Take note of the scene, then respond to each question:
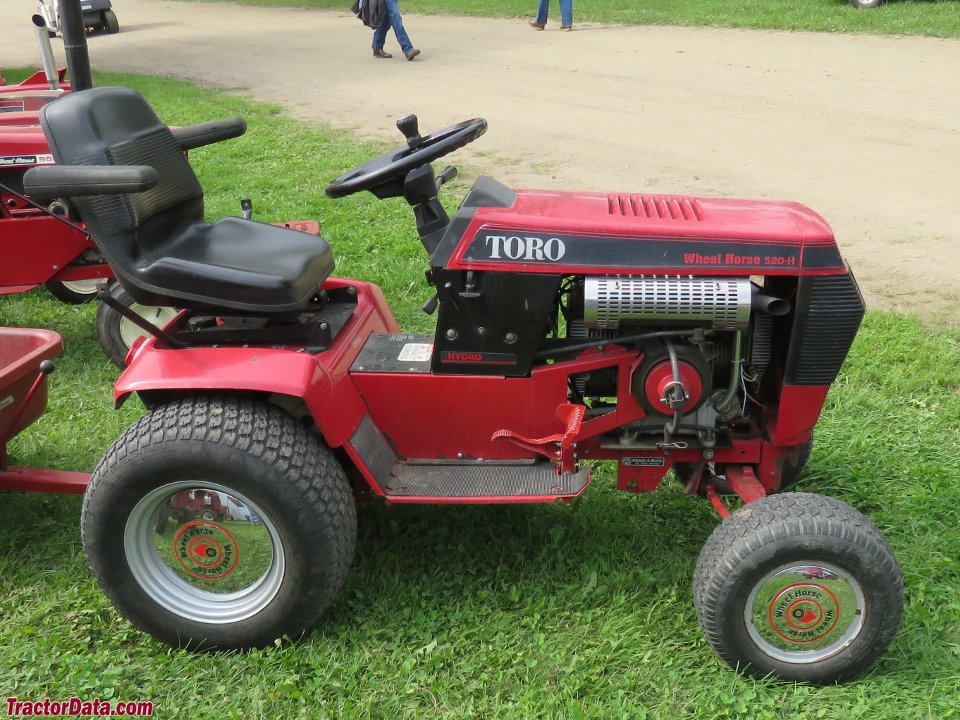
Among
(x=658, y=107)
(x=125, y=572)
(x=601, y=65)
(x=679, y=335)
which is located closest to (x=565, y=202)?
(x=679, y=335)

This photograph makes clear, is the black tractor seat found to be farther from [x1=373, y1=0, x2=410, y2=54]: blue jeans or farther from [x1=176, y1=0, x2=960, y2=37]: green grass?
[x1=176, y1=0, x2=960, y2=37]: green grass

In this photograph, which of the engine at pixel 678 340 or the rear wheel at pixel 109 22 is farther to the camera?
the rear wheel at pixel 109 22

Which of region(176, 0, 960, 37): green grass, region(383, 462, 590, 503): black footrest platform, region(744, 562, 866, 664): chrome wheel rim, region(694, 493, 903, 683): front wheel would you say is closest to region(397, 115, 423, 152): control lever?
region(383, 462, 590, 503): black footrest platform

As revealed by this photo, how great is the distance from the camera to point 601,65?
11.8m

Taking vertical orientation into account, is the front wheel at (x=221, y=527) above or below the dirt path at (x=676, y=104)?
above

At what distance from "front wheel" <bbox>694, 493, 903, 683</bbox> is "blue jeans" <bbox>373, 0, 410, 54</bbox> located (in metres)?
11.1

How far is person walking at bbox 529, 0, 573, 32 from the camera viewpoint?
14.3 meters

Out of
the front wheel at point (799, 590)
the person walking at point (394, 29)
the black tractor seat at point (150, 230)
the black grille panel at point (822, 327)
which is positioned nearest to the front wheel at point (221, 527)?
the black tractor seat at point (150, 230)

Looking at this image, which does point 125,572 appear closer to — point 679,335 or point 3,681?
point 3,681

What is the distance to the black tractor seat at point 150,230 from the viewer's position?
273 cm

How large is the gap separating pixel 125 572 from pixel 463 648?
1034 millimetres

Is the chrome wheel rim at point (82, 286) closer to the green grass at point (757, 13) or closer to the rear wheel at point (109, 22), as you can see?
the green grass at point (757, 13)

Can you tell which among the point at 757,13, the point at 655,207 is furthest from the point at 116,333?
the point at 757,13

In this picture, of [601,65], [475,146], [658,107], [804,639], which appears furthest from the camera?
[601,65]
